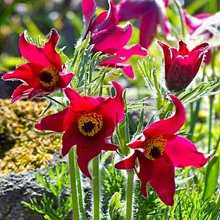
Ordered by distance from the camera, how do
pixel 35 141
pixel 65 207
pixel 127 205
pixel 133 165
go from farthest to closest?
pixel 35 141
pixel 65 207
pixel 127 205
pixel 133 165

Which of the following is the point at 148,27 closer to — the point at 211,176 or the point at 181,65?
the point at 211,176

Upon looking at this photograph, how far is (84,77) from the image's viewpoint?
1147mm

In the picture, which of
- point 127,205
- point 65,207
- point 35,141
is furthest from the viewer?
point 35,141

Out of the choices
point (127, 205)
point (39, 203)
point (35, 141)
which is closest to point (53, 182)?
point (39, 203)

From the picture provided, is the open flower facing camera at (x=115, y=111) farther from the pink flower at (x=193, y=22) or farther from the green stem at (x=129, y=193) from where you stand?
the pink flower at (x=193, y=22)

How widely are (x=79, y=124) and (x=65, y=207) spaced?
15.4 inches

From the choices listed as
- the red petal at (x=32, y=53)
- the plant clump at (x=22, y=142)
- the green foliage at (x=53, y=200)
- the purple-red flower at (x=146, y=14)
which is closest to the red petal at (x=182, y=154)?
the red petal at (x=32, y=53)

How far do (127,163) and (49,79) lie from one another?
175 millimetres

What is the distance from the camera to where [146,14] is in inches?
72.5

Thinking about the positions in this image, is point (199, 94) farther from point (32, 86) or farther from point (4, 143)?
point (4, 143)

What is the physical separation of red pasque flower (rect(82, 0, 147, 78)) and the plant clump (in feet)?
1.07

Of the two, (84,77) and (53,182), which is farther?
(53,182)

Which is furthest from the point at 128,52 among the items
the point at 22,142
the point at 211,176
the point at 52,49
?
the point at 22,142

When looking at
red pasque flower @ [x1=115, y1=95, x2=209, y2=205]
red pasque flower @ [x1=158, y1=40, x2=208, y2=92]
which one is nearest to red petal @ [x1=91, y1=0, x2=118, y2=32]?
red pasque flower @ [x1=158, y1=40, x2=208, y2=92]
